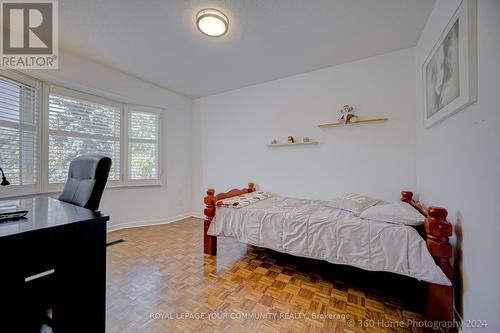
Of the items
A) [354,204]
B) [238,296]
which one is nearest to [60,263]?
[238,296]

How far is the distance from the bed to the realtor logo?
2.50 meters

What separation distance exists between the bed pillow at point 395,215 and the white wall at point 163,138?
331 centimetres

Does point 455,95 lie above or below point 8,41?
below

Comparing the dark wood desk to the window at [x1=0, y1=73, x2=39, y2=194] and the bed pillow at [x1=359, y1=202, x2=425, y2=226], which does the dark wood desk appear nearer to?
the window at [x1=0, y1=73, x2=39, y2=194]

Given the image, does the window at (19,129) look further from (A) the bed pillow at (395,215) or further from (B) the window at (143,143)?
(A) the bed pillow at (395,215)

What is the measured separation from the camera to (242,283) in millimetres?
1792

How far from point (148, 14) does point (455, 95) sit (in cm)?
264

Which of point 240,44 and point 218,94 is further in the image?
point 218,94

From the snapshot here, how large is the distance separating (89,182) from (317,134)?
2.69 m

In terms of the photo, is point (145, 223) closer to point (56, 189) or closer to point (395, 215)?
point (56, 189)

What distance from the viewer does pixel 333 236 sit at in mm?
1710

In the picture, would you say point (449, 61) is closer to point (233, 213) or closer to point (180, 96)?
point (233, 213)

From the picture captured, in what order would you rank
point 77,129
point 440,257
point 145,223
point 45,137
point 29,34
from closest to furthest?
point 440,257
point 29,34
point 45,137
point 77,129
point 145,223

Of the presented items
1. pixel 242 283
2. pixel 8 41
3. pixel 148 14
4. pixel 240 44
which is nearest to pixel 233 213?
pixel 242 283
